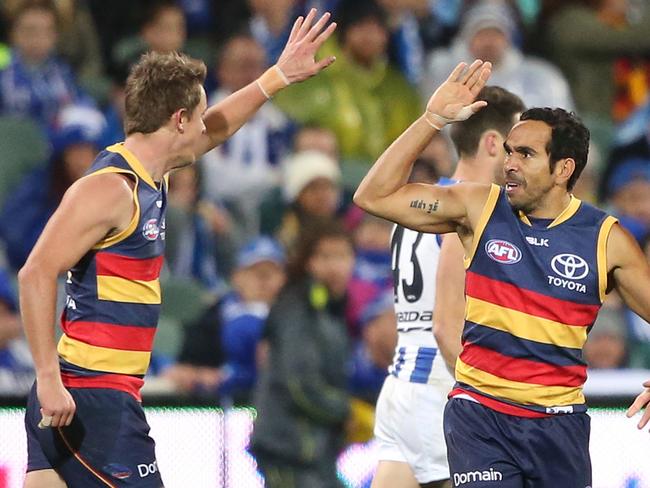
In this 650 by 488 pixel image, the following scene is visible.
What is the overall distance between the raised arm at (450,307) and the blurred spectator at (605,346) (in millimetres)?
3612

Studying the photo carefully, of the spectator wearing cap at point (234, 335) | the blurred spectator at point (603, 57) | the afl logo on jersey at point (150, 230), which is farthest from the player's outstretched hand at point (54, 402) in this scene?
the blurred spectator at point (603, 57)

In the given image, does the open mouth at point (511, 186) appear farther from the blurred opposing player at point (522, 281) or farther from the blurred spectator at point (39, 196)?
the blurred spectator at point (39, 196)

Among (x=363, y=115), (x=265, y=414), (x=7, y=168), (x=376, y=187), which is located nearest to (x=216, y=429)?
(x=265, y=414)

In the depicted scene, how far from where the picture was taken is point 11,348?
8656 millimetres

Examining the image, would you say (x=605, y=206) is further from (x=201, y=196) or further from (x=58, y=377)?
(x=58, y=377)

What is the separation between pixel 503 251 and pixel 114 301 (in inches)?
58.2

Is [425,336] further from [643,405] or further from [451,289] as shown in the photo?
[643,405]

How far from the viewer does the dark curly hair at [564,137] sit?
5.53m

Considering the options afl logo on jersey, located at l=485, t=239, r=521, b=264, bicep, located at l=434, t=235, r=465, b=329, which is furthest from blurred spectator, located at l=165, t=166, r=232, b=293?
afl logo on jersey, located at l=485, t=239, r=521, b=264

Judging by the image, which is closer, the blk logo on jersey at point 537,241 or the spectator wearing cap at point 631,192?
the blk logo on jersey at point 537,241

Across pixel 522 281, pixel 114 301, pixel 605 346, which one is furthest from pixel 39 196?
pixel 522 281

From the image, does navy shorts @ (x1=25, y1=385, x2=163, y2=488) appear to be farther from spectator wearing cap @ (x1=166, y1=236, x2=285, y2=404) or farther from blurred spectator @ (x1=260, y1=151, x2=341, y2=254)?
blurred spectator @ (x1=260, y1=151, x2=341, y2=254)

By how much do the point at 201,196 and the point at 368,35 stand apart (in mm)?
2183

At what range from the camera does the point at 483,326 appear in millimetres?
5445
